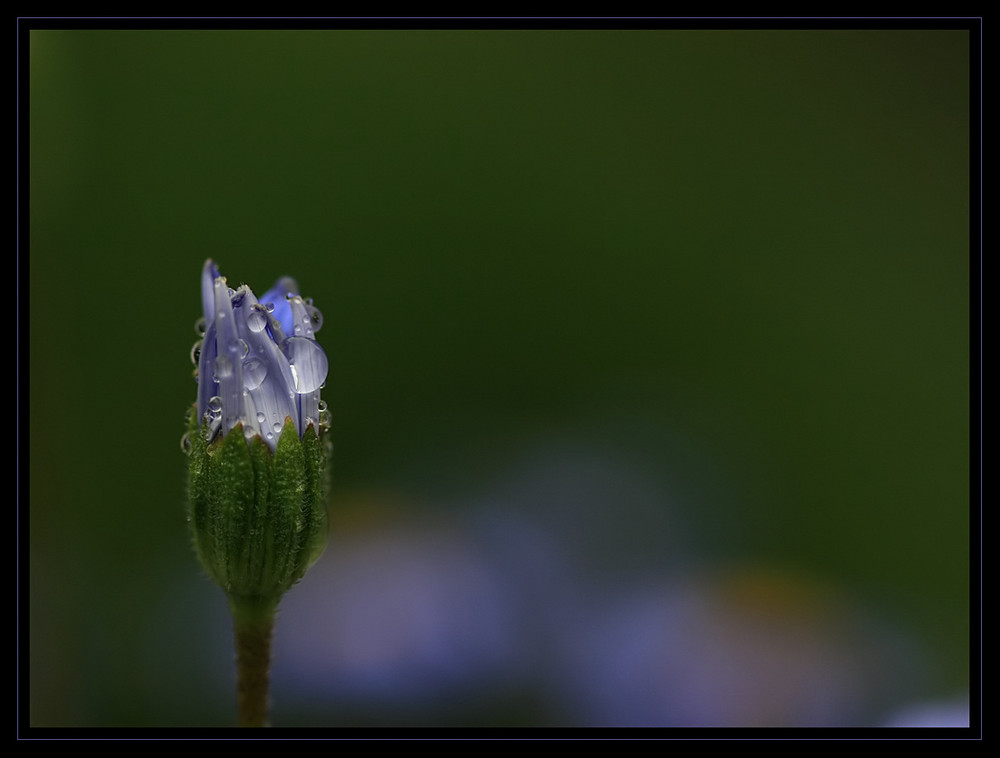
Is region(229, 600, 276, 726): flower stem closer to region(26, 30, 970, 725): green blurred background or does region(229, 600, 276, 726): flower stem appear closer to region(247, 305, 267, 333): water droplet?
region(247, 305, 267, 333): water droplet

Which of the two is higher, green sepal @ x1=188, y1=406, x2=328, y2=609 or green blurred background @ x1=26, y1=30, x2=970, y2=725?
green blurred background @ x1=26, y1=30, x2=970, y2=725

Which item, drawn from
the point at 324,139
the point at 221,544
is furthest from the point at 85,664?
the point at 324,139

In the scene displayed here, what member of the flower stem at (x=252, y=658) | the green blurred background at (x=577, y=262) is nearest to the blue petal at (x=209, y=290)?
the flower stem at (x=252, y=658)

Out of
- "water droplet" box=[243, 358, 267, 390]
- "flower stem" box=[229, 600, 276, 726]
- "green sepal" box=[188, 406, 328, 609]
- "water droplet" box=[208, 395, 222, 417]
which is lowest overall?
"flower stem" box=[229, 600, 276, 726]

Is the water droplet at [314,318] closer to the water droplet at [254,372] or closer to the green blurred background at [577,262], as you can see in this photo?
the water droplet at [254,372]

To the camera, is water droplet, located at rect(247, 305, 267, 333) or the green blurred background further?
the green blurred background

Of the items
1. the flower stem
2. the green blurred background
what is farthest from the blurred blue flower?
the green blurred background

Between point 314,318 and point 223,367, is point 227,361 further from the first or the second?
point 314,318
